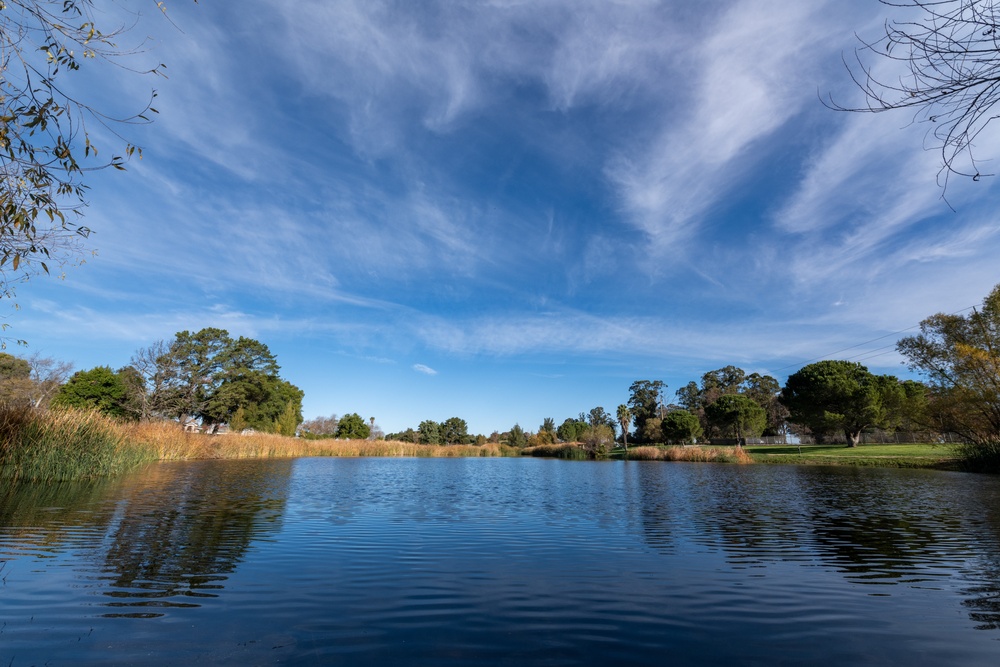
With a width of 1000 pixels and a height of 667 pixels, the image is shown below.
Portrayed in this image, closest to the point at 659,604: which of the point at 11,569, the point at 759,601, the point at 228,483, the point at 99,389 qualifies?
the point at 759,601

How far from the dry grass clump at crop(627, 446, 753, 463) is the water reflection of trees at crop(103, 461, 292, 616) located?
44.2 metres

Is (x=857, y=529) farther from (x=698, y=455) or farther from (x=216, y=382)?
(x=216, y=382)

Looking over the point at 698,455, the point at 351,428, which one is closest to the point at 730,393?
the point at 698,455

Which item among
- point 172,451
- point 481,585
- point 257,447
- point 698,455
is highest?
point 257,447

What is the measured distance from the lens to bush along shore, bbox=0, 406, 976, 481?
50.4ft

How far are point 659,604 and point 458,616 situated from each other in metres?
2.55

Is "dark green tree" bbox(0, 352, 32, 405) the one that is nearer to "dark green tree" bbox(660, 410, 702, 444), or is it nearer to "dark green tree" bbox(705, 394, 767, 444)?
"dark green tree" bbox(660, 410, 702, 444)

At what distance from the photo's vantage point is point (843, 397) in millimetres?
59844

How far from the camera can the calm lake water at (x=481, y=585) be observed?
4.36m

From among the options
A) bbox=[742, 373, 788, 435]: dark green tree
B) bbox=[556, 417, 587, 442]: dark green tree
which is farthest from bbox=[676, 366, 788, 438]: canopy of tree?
bbox=[556, 417, 587, 442]: dark green tree

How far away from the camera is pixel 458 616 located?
529cm

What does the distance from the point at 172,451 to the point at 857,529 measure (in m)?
37.0

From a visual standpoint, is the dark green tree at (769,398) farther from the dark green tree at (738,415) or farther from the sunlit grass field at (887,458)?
the sunlit grass field at (887,458)

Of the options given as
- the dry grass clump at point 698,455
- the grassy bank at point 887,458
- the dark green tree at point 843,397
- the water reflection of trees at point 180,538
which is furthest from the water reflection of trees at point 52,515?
the dark green tree at point 843,397
